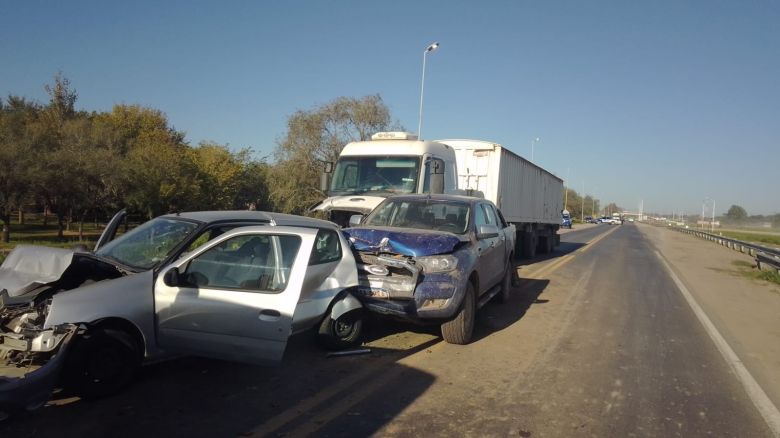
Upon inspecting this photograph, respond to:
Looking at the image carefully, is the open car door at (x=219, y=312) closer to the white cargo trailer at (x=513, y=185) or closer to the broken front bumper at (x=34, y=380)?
the broken front bumper at (x=34, y=380)

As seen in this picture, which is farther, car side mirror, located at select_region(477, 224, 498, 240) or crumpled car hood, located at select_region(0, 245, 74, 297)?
car side mirror, located at select_region(477, 224, 498, 240)

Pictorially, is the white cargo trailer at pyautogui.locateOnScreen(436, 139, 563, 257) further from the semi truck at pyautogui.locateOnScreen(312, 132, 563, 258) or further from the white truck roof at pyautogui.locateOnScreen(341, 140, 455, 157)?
the white truck roof at pyautogui.locateOnScreen(341, 140, 455, 157)

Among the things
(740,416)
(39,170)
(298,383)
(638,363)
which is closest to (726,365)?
(638,363)

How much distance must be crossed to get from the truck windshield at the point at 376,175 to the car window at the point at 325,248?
5208mm

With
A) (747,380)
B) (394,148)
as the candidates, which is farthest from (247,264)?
(394,148)

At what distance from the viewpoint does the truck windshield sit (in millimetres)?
11047

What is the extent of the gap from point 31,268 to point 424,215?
4871 mm

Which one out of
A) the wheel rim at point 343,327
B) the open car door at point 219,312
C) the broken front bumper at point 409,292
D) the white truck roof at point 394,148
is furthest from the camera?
the white truck roof at point 394,148

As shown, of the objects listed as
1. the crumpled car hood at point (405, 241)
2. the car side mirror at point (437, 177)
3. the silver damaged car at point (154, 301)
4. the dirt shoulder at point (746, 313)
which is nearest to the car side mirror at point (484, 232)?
the crumpled car hood at point (405, 241)

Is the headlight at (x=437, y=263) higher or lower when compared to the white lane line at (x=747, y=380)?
higher

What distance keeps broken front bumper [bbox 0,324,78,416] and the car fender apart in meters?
2.46

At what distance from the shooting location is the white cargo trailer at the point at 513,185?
15078 mm

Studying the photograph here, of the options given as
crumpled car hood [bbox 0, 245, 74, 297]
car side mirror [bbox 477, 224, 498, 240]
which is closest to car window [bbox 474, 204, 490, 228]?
car side mirror [bbox 477, 224, 498, 240]

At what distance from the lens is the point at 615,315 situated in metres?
8.95
